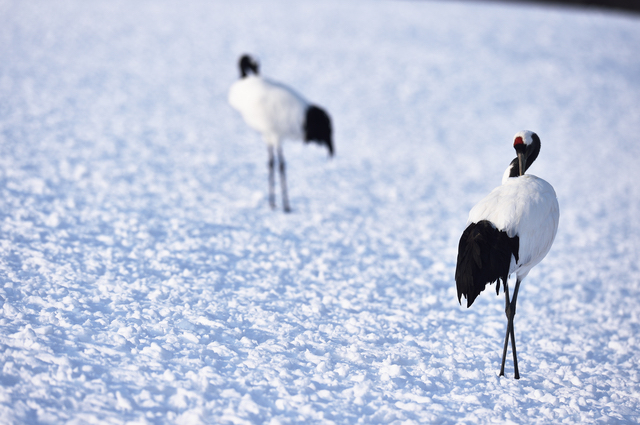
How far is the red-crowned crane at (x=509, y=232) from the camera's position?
9.90 feet

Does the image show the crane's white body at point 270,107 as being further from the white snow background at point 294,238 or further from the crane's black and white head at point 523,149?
the crane's black and white head at point 523,149

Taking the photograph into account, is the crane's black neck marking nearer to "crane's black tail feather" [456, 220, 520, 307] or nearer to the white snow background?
"crane's black tail feather" [456, 220, 520, 307]

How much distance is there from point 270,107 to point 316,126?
2.16 feet

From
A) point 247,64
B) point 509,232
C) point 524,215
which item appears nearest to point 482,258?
point 509,232

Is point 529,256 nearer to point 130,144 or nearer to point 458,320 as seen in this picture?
point 458,320

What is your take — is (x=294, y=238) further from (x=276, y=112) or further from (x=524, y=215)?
(x=524, y=215)

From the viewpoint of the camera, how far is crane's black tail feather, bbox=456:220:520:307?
3.00 meters

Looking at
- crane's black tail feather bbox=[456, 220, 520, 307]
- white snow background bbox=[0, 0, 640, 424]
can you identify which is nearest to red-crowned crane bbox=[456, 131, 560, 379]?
crane's black tail feather bbox=[456, 220, 520, 307]

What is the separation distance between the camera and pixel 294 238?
17.7 ft

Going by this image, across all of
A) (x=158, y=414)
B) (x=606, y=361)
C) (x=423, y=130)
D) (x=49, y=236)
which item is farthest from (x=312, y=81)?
(x=158, y=414)

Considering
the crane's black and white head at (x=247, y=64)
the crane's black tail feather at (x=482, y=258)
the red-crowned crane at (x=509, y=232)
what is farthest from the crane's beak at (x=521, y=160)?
the crane's black and white head at (x=247, y=64)

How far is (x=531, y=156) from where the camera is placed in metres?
3.58

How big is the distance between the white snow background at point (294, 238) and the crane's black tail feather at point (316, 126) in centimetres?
87

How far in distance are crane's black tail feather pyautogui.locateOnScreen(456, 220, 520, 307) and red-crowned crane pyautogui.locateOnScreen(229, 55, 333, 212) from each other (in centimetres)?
319
